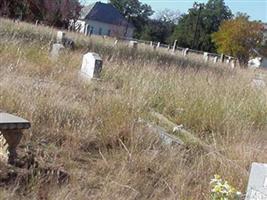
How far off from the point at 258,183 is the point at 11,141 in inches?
74.3

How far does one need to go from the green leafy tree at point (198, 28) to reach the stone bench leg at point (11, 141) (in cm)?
6184

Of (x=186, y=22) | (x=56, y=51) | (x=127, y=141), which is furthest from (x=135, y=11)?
(x=127, y=141)

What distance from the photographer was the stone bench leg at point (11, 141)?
332 centimetres

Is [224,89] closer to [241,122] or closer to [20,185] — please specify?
[241,122]

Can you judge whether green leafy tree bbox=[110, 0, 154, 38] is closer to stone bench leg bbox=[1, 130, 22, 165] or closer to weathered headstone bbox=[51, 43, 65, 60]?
weathered headstone bbox=[51, 43, 65, 60]

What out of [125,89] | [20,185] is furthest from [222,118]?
[20,185]

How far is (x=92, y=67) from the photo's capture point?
340 inches

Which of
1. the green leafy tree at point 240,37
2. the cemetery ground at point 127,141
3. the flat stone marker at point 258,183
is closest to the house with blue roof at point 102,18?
the green leafy tree at point 240,37

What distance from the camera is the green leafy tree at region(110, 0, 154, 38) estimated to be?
3317 inches

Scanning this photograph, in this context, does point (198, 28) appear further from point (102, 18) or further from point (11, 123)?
Answer: point (11, 123)

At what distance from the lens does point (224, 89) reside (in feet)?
28.9

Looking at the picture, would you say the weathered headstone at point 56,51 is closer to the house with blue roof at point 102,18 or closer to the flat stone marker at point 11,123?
the flat stone marker at point 11,123

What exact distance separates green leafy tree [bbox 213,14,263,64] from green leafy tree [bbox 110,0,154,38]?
30362 mm

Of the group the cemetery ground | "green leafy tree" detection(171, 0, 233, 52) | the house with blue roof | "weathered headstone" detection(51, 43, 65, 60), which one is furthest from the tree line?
the cemetery ground
